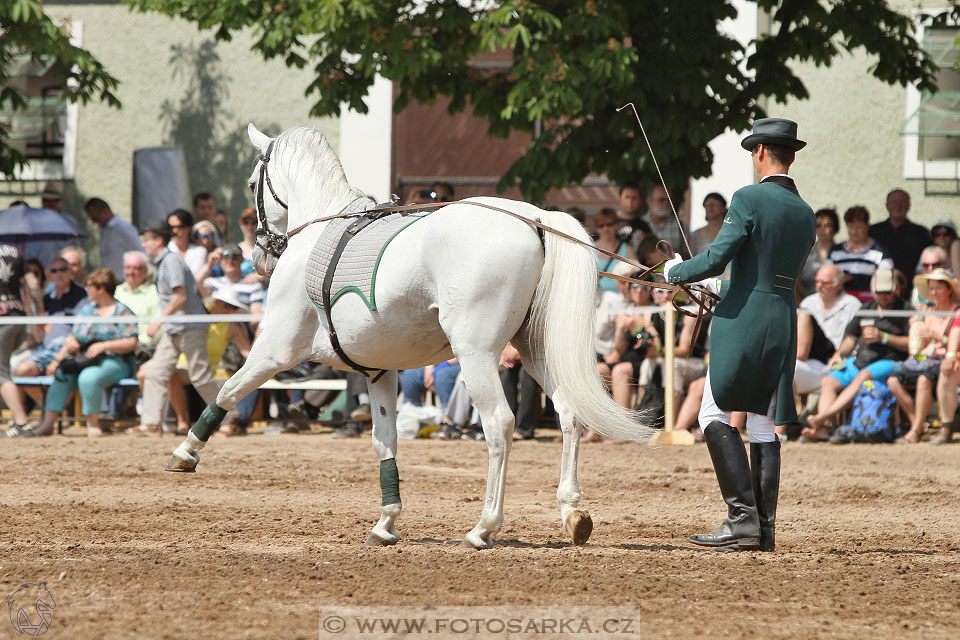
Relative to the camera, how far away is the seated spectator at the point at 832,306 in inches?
480

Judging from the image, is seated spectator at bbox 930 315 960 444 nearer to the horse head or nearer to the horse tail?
the horse tail

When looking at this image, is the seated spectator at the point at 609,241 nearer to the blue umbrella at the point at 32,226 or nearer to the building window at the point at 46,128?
the blue umbrella at the point at 32,226

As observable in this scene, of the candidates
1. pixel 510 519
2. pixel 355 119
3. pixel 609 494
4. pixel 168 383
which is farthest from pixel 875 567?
pixel 355 119

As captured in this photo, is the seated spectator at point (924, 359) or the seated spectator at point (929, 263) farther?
the seated spectator at point (929, 263)

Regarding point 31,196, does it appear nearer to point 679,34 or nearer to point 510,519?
point 679,34

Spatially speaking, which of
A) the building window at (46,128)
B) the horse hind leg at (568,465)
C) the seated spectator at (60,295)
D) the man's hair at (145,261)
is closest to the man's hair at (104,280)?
the man's hair at (145,261)

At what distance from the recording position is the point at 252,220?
13586mm

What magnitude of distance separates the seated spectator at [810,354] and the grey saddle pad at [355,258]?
639 centimetres

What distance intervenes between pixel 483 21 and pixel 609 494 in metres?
5.14

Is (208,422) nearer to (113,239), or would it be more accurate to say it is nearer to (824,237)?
(824,237)

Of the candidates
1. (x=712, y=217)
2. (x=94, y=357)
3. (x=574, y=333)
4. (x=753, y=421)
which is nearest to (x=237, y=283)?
(x=94, y=357)

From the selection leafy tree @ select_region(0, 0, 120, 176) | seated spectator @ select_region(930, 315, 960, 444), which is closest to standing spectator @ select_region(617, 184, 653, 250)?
seated spectator @ select_region(930, 315, 960, 444)

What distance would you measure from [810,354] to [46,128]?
1190 centimetres

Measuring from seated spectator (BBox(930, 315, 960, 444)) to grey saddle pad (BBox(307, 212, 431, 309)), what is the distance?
6896 mm
